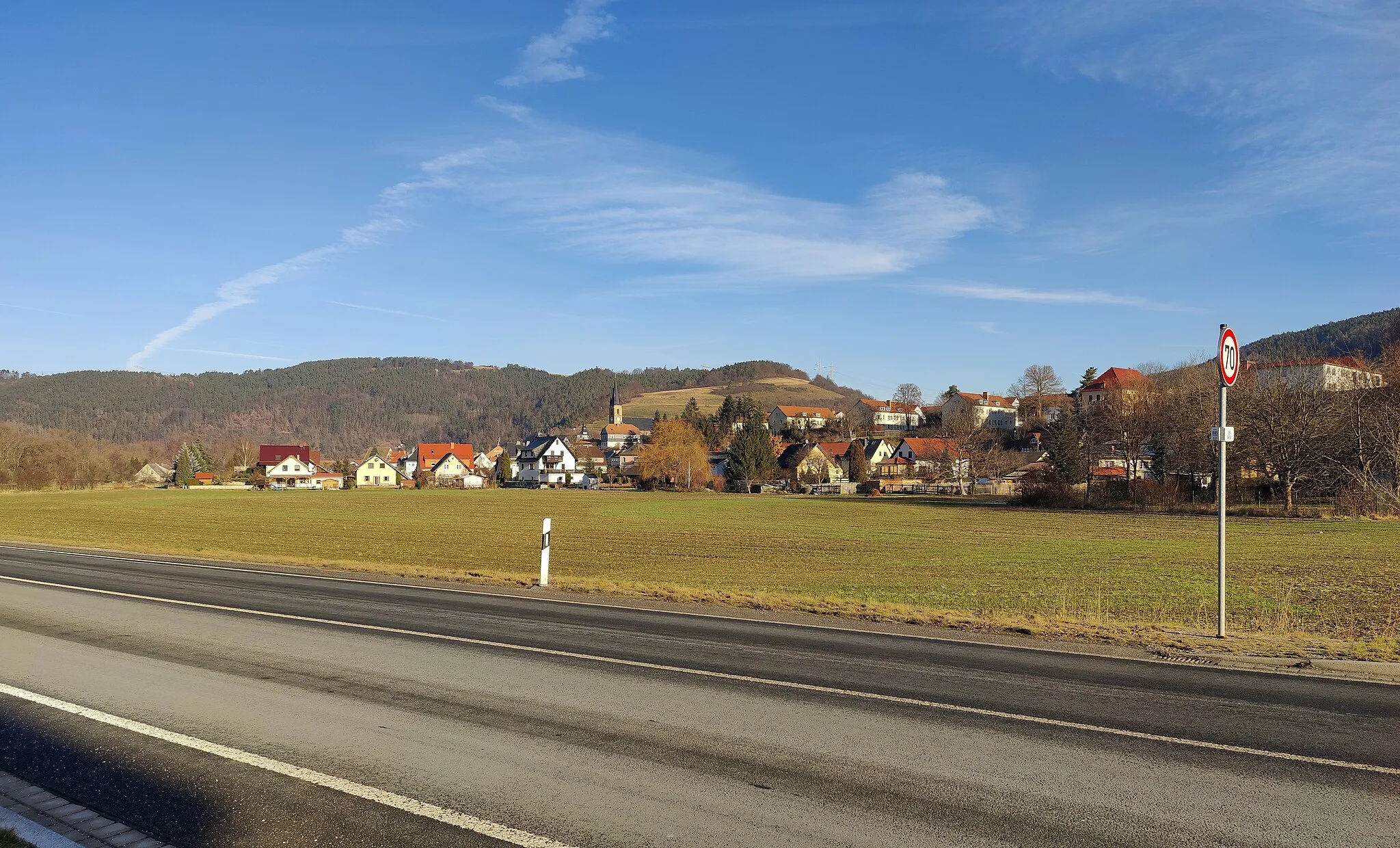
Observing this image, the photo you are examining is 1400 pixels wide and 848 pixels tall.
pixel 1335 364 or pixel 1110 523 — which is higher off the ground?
pixel 1335 364

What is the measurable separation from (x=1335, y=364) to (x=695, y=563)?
71212mm

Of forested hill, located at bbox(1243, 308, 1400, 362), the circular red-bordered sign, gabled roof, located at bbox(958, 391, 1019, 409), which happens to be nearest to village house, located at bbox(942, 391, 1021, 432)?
gabled roof, located at bbox(958, 391, 1019, 409)

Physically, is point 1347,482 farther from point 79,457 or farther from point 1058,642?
point 79,457

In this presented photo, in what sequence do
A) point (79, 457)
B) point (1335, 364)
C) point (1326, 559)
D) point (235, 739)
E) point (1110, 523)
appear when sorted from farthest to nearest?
point (79, 457) → point (1335, 364) → point (1110, 523) → point (1326, 559) → point (235, 739)

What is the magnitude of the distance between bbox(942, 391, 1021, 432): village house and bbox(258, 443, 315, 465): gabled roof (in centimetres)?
11605

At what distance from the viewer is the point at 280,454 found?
154 meters

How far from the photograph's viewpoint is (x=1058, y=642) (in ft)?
35.8

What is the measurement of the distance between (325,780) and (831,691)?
4415mm

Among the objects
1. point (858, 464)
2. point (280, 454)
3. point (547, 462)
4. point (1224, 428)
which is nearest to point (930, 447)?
point (858, 464)

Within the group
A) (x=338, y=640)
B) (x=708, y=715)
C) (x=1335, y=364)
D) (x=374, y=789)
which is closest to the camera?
(x=374, y=789)

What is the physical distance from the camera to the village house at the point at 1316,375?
60.3 m

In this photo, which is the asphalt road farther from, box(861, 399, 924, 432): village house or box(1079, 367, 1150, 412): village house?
box(861, 399, 924, 432): village house

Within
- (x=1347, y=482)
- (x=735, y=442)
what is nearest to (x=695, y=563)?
(x=1347, y=482)

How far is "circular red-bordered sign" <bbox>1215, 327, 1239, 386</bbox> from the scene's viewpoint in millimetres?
11500
